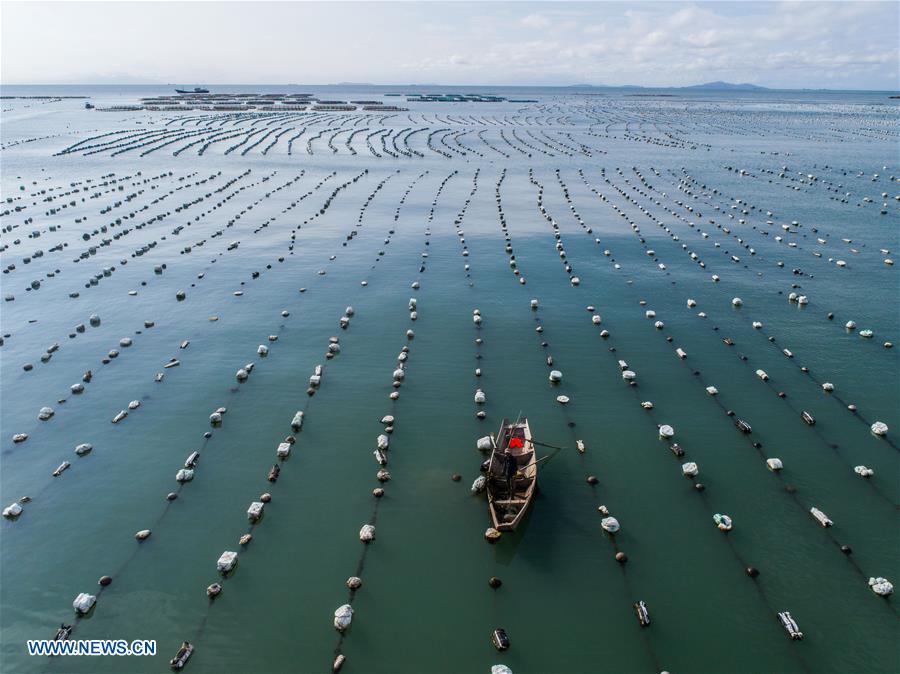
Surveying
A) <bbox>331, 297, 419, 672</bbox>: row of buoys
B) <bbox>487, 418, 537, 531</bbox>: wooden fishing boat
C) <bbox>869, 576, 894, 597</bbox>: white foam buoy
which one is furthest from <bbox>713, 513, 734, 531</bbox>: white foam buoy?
<bbox>331, 297, 419, 672</bbox>: row of buoys

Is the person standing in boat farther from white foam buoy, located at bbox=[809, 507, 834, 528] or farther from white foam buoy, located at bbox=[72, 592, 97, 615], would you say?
→ white foam buoy, located at bbox=[72, 592, 97, 615]

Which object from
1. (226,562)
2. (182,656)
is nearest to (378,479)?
(226,562)

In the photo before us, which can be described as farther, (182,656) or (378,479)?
(378,479)

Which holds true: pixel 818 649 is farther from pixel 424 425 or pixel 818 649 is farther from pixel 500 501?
pixel 424 425

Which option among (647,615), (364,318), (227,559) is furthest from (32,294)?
(647,615)

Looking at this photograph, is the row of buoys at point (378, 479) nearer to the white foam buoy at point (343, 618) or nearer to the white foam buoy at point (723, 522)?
the white foam buoy at point (343, 618)

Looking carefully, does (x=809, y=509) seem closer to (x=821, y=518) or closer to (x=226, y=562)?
(x=821, y=518)
